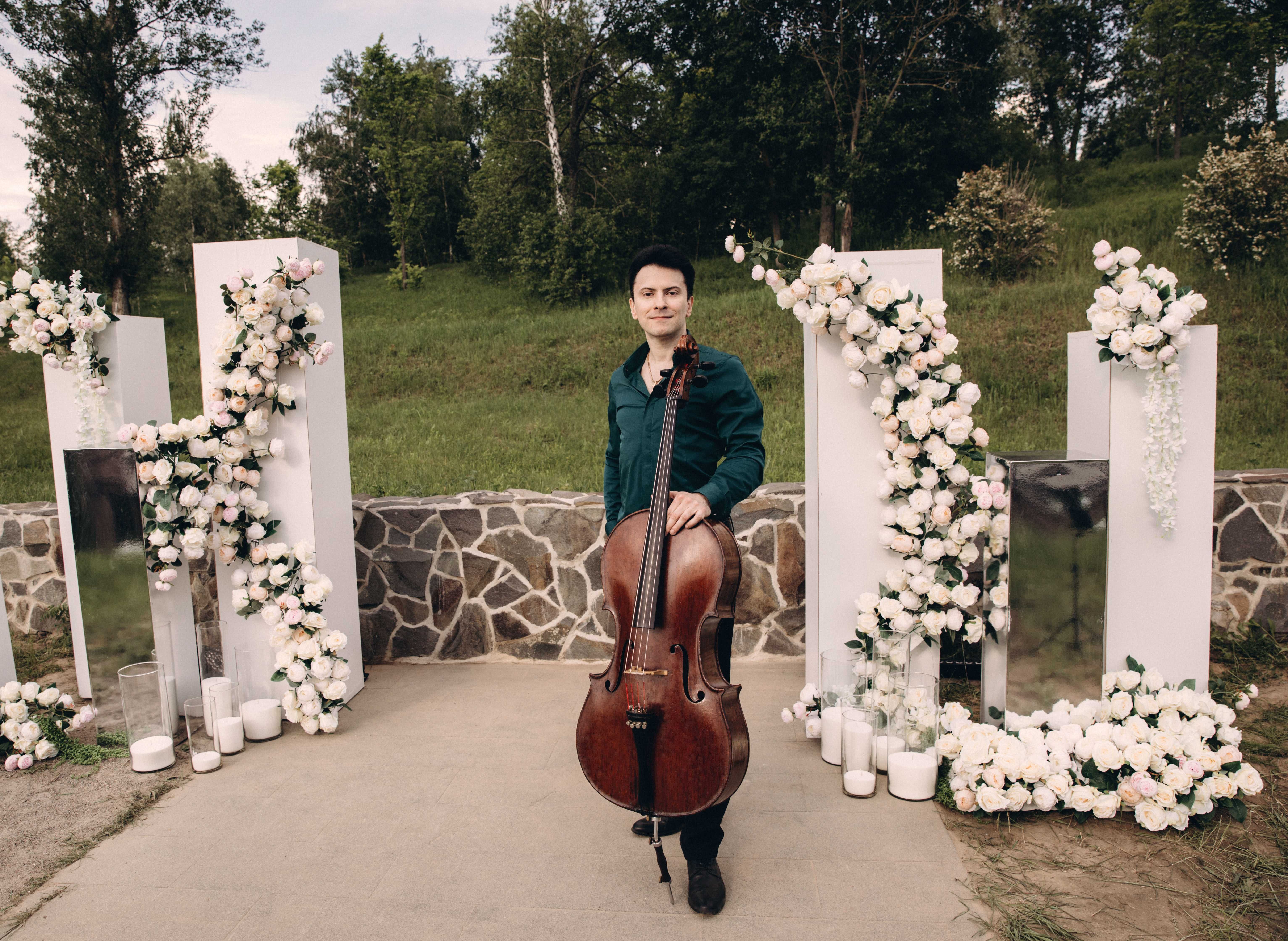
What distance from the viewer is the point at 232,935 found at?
7.59 ft

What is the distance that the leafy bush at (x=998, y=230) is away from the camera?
35.9 ft

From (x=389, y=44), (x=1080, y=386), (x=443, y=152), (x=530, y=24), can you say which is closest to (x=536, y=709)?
(x=1080, y=386)

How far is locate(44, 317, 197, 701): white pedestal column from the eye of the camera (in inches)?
152

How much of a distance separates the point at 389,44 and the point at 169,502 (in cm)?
2783

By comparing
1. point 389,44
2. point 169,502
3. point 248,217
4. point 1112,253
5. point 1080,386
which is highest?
point 389,44

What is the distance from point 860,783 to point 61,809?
2.99 metres

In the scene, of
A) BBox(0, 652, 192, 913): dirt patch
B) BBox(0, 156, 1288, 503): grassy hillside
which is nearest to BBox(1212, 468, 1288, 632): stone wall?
BBox(0, 156, 1288, 503): grassy hillside

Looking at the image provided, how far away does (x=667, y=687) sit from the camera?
2.11m

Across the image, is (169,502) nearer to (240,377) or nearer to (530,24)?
(240,377)

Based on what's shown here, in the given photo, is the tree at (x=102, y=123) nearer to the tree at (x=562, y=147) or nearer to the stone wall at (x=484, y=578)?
the tree at (x=562, y=147)

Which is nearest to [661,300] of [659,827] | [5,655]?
[659,827]

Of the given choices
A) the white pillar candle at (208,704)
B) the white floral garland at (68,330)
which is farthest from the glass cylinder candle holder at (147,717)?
the white floral garland at (68,330)

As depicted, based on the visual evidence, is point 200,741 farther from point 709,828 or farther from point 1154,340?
point 1154,340

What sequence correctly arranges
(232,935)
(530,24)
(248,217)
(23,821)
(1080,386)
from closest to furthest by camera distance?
(232,935) → (23,821) → (1080,386) → (530,24) → (248,217)
